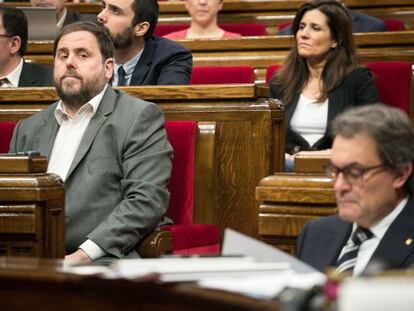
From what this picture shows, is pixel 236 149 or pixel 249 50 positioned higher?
pixel 249 50

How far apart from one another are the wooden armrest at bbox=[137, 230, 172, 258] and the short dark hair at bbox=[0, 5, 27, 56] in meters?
1.51

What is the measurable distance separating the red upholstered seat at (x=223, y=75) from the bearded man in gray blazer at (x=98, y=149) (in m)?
1.09

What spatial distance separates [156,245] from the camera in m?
2.90

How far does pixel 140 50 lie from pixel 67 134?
98 centimetres

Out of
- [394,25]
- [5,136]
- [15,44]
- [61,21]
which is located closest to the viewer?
[5,136]

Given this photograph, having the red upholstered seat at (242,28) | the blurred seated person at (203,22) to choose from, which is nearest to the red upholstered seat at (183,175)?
the blurred seated person at (203,22)

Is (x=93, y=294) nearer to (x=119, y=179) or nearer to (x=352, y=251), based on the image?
(x=352, y=251)

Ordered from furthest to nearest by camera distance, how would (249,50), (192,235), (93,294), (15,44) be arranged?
1. (249,50)
2. (15,44)
3. (192,235)
4. (93,294)

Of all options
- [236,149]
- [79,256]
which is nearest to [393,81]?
[236,149]

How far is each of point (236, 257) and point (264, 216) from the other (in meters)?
0.79

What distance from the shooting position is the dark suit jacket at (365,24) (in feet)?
17.1

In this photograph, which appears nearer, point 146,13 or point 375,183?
point 375,183

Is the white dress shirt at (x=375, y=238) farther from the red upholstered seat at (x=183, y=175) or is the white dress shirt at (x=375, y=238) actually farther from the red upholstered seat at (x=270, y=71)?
the red upholstered seat at (x=270, y=71)

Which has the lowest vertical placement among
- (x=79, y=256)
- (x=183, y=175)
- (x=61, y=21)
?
(x=79, y=256)
